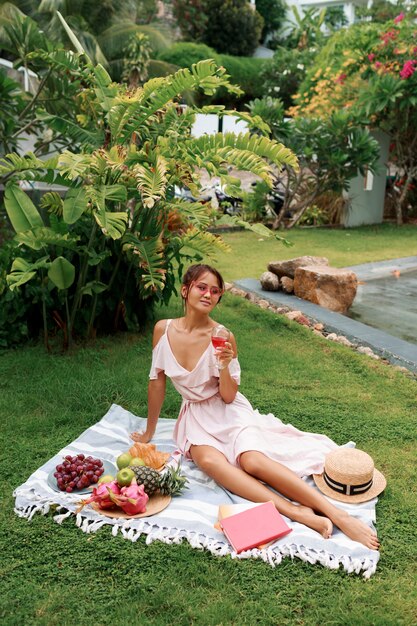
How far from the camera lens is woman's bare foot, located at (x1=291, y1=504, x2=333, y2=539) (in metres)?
3.14

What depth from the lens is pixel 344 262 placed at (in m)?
10.2

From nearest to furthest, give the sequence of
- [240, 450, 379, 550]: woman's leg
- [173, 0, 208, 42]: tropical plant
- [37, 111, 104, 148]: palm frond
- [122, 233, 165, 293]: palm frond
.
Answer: [240, 450, 379, 550]: woman's leg → [122, 233, 165, 293]: palm frond → [37, 111, 104, 148]: palm frond → [173, 0, 208, 42]: tropical plant

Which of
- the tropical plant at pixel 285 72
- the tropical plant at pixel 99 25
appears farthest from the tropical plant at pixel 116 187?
the tropical plant at pixel 285 72

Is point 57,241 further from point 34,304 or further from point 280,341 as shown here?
point 280,341

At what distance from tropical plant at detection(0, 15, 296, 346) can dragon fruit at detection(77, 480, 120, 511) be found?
1770 mm

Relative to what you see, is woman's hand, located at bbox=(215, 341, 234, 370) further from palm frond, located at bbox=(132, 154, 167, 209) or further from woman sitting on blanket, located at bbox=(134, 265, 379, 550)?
palm frond, located at bbox=(132, 154, 167, 209)

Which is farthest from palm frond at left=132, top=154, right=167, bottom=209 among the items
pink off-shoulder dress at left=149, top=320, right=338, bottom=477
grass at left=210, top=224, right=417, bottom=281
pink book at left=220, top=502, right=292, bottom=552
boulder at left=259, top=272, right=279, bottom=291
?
grass at left=210, top=224, right=417, bottom=281

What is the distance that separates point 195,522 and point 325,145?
35.3 ft

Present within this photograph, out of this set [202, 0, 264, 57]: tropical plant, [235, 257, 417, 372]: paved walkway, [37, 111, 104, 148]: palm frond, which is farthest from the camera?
[202, 0, 264, 57]: tropical plant

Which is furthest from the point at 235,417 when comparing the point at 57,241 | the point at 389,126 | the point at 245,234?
the point at 389,126

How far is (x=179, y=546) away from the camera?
3.08m

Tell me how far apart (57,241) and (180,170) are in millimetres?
1102

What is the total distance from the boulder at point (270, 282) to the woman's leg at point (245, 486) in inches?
170

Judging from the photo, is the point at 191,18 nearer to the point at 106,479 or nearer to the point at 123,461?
the point at 123,461
